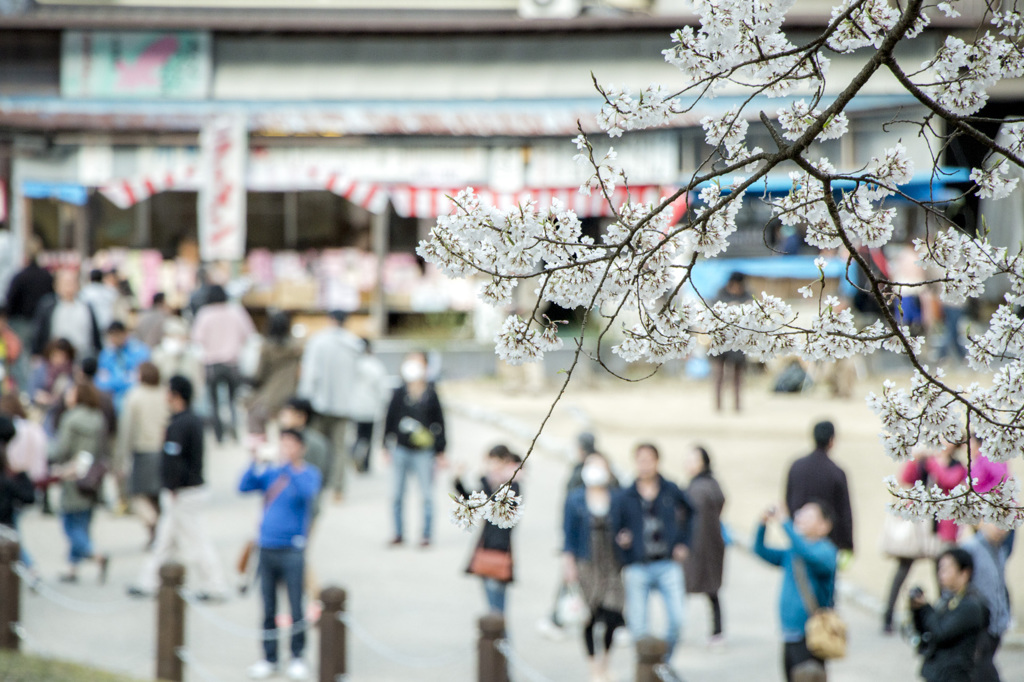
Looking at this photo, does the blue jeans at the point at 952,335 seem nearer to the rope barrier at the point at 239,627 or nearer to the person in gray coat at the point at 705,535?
the person in gray coat at the point at 705,535

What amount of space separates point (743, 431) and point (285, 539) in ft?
25.6

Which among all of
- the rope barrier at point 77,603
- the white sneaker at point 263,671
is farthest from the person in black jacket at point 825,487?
the rope barrier at point 77,603

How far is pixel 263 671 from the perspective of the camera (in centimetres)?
852

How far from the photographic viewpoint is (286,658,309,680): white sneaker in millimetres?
8445

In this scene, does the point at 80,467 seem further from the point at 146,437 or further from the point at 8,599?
the point at 8,599

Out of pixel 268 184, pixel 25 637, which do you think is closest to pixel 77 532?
pixel 25 637

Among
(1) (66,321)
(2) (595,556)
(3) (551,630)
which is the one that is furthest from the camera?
(1) (66,321)

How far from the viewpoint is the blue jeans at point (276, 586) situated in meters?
8.40

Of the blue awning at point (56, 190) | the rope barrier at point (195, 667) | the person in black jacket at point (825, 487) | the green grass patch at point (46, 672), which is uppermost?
the blue awning at point (56, 190)

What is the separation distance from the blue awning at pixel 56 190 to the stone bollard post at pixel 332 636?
13324mm

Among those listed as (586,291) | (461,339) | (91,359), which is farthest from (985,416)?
(461,339)

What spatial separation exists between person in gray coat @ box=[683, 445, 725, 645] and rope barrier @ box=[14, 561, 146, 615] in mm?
4591

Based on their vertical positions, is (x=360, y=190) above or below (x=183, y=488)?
above

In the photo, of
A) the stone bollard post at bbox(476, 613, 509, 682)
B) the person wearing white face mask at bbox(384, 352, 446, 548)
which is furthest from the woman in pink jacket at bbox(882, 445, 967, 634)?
the person wearing white face mask at bbox(384, 352, 446, 548)
